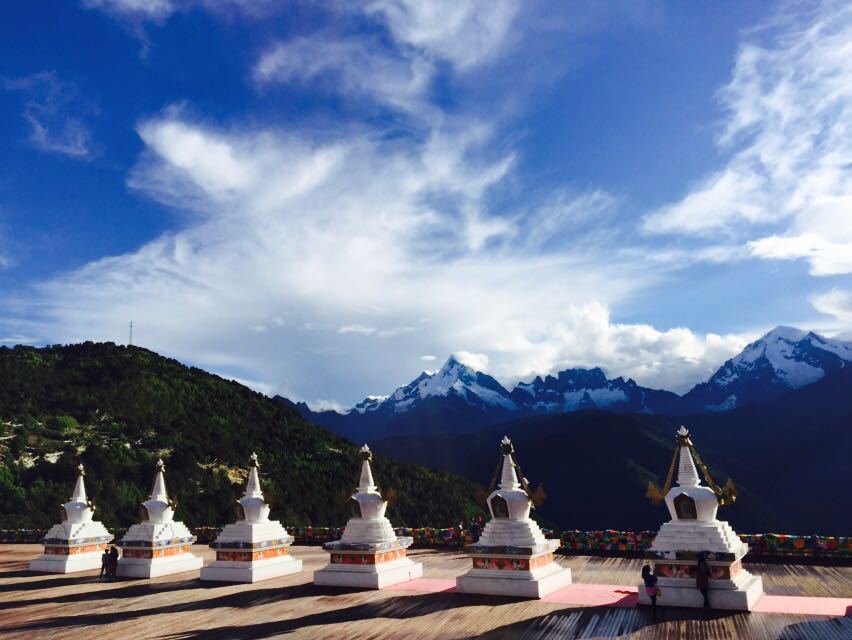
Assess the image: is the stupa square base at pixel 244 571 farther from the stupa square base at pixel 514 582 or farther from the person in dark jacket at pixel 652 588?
the person in dark jacket at pixel 652 588

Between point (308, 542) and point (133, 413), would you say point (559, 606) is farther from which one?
point (133, 413)

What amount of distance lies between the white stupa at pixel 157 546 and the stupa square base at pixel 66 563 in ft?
9.42

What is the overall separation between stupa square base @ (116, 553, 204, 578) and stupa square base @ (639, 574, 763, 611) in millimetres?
17080

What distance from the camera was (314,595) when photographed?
18.6m

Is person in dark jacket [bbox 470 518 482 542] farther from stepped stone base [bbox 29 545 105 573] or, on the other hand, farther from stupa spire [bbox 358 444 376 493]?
stepped stone base [bbox 29 545 105 573]

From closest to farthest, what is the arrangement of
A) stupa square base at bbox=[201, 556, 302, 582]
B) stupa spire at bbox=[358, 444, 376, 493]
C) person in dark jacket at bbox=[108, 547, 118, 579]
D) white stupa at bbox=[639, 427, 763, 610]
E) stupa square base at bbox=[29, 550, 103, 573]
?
white stupa at bbox=[639, 427, 763, 610] < stupa spire at bbox=[358, 444, 376, 493] < stupa square base at bbox=[201, 556, 302, 582] < person in dark jacket at bbox=[108, 547, 118, 579] < stupa square base at bbox=[29, 550, 103, 573]

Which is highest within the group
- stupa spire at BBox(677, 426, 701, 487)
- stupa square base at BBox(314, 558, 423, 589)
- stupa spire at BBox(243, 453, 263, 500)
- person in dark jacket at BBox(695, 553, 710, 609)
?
A: stupa spire at BBox(243, 453, 263, 500)

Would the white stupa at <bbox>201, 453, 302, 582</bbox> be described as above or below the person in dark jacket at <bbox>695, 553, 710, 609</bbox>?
above

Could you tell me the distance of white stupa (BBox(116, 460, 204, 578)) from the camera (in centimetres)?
2342

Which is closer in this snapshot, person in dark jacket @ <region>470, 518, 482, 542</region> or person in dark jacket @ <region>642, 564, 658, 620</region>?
person in dark jacket @ <region>642, 564, 658, 620</region>

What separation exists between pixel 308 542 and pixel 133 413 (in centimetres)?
4809

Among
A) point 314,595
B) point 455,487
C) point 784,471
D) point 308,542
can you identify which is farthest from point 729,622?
point 784,471

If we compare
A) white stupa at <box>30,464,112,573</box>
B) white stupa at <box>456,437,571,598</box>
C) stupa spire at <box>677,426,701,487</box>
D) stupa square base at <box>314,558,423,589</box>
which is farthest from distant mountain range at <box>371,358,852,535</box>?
stupa spire at <box>677,426,701,487</box>

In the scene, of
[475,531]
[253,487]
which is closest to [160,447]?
[475,531]
